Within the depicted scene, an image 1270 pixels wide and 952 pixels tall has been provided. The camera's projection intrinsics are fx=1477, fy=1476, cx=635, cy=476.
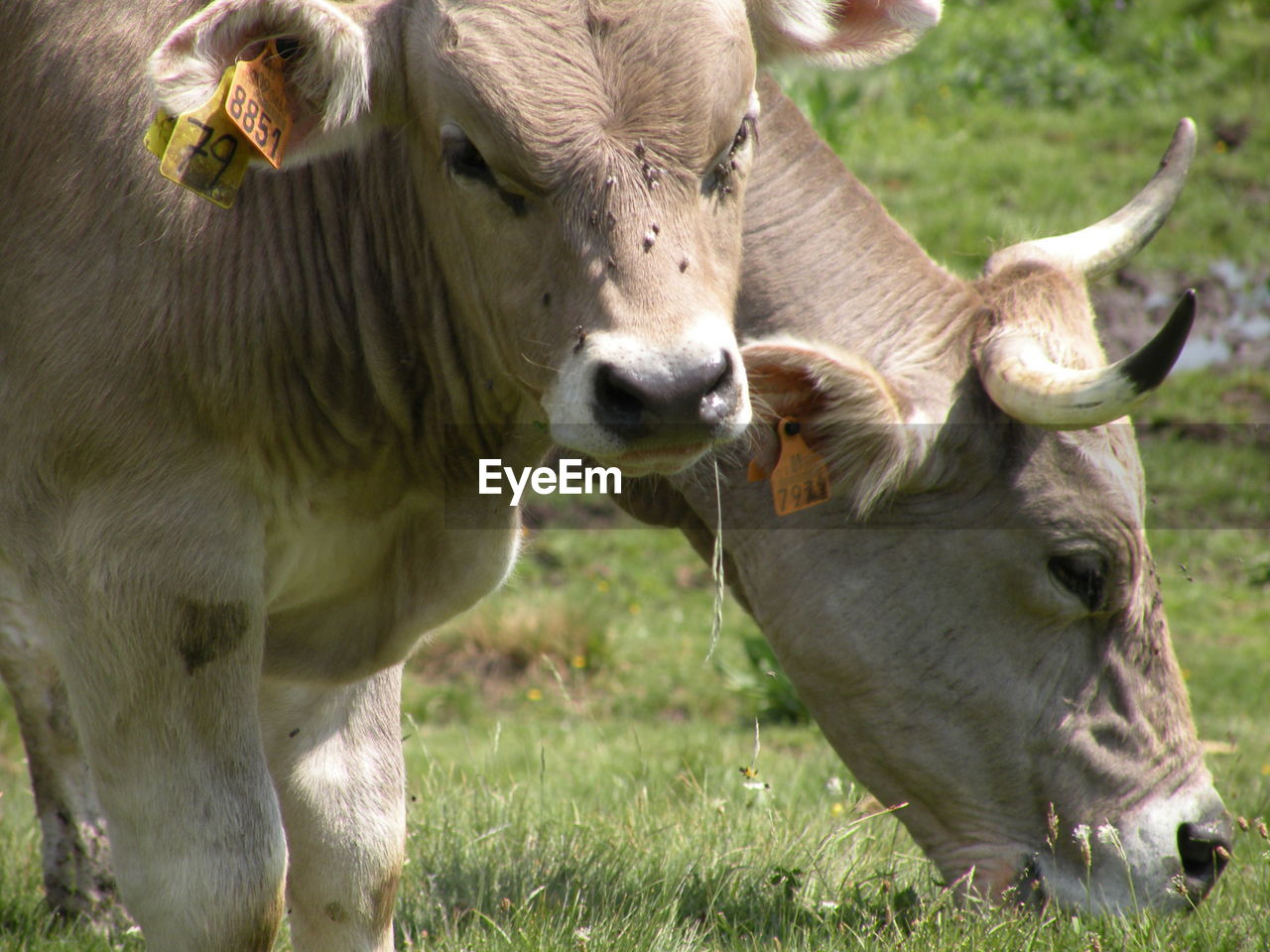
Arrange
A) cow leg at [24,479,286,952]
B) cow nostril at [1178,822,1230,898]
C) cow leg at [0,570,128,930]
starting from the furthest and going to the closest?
cow leg at [0,570,128,930] → cow nostril at [1178,822,1230,898] → cow leg at [24,479,286,952]

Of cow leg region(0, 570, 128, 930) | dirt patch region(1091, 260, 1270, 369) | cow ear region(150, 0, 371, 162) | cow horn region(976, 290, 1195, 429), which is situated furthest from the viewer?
dirt patch region(1091, 260, 1270, 369)

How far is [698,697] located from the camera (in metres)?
7.46

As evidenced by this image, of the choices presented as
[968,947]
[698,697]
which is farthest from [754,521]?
[698,697]

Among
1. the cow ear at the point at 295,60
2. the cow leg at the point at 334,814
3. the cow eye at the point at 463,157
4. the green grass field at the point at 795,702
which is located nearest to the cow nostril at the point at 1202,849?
the green grass field at the point at 795,702

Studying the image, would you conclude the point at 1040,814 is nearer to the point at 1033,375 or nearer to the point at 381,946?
the point at 1033,375

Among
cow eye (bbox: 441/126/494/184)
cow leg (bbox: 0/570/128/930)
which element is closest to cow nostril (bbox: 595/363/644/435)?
cow eye (bbox: 441/126/494/184)

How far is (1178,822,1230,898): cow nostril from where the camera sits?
159 inches

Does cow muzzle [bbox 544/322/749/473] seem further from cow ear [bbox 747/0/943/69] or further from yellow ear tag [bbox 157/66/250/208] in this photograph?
cow ear [bbox 747/0/943/69]

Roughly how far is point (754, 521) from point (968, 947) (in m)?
1.43

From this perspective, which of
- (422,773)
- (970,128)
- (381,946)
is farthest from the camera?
(970,128)

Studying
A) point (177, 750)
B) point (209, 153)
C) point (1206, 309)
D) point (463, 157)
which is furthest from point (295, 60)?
point (1206, 309)

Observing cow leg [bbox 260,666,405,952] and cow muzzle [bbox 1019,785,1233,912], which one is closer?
cow leg [bbox 260,666,405,952]

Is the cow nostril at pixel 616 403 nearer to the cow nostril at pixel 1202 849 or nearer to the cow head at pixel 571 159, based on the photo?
the cow head at pixel 571 159

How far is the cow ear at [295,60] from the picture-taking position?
270 cm
